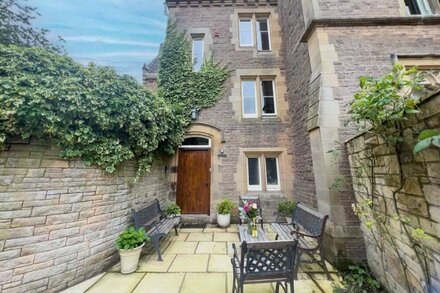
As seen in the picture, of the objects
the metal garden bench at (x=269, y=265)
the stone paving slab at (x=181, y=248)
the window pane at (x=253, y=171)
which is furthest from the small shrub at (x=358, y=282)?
the window pane at (x=253, y=171)

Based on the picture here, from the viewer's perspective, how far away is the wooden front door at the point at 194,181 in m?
6.53

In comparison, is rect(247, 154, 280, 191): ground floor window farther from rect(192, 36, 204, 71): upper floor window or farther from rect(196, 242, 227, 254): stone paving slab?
rect(192, 36, 204, 71): upper floor window

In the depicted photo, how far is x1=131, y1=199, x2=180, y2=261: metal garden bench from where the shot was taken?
3.89 metres

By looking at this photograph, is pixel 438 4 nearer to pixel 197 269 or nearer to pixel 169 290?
pixel 197 269

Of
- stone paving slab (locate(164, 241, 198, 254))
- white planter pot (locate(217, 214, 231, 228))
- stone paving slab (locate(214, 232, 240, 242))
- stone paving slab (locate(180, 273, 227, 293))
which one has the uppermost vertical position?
white planter pot (locate(217, 214, 231, 228))

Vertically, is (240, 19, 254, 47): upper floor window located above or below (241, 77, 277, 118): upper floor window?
above

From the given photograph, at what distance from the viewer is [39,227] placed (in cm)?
278

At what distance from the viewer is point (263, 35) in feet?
25.3

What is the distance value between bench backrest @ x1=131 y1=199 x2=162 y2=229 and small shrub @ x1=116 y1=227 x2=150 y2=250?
435 mm

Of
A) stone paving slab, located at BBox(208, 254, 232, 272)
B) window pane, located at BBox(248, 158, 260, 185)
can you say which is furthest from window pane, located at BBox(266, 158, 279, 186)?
stone paving slab, located at BBox(208, 254, 232, 272)

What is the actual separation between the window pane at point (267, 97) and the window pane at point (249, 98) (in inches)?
14.4

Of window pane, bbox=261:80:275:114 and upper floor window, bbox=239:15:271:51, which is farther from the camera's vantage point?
upper floor window, bbox=239:15:271:51

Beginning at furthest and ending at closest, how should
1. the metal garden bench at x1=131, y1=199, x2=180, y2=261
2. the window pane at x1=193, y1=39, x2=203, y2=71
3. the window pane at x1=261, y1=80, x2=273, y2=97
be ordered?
the window pane at x1=193, y1=39, x2=203, y2=71 < the window pane at x1=261, y1=80, x2=273, y2=97 < the metal garden bench at x1=131, y1=199, x2=180, y2=261

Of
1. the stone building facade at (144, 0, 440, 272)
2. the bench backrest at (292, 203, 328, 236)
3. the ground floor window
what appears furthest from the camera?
the ground floor window
